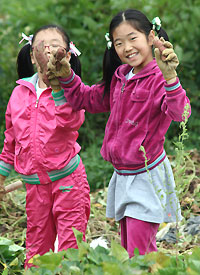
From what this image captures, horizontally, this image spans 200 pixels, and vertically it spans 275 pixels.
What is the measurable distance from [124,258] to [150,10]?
13.4ft

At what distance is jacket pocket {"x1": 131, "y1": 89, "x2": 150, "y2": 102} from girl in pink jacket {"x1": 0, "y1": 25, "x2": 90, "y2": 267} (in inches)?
15.6

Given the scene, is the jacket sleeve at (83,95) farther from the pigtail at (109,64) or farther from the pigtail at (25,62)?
the pigtail at (25,62)

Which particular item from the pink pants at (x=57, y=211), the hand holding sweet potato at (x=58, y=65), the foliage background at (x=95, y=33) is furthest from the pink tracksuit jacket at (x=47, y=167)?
the foliage background at (x=95, y=33)

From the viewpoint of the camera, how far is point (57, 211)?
2.96 metres

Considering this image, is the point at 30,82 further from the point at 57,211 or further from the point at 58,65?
the point at 57,211

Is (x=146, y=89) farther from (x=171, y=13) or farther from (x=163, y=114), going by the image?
(x=171, y=13)

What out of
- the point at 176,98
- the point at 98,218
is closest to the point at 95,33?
the point at 98,218

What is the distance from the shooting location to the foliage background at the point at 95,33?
17.8 ft

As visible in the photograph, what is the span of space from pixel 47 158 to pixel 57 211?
1.06 feet

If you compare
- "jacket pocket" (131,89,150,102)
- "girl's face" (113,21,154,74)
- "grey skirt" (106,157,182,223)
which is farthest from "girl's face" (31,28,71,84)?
"grey skirt" (106,157,182,223)

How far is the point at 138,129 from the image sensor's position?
258 centimetres

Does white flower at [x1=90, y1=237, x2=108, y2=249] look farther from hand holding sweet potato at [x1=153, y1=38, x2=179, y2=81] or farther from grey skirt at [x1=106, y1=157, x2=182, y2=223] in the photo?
hand holding sweet potato at [x1=153, y1=38, x2=179, y2=81]

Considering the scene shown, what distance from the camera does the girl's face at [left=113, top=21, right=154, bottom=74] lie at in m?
2.58

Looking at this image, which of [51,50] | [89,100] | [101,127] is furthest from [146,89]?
[101,127]
